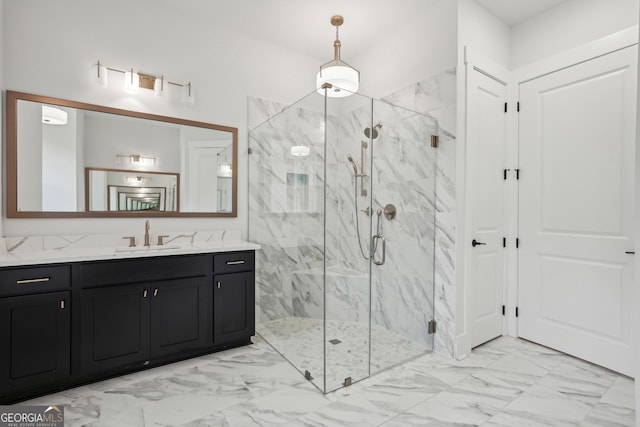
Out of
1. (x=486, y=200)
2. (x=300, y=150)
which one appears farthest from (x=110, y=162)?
(x=486, y=200)

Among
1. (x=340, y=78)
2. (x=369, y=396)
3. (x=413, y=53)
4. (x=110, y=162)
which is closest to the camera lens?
(x=369, y=396)

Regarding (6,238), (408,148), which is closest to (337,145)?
(408,148)

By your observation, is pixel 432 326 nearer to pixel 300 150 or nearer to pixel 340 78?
pixel 300 150

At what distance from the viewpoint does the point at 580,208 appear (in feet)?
8.44

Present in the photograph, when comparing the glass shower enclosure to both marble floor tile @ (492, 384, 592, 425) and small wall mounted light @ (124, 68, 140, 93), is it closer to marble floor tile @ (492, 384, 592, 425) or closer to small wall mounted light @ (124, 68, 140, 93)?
marble floor tile @ (492, 384, 592, 425)

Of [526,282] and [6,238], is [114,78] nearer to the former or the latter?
[6,238]

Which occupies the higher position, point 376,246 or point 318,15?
point 318,15

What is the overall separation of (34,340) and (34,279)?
37 centimetres

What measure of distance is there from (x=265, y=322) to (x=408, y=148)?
214 centimetres

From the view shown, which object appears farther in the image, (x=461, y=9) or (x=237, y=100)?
(x=237, y=100)

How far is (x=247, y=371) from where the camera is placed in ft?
7.84

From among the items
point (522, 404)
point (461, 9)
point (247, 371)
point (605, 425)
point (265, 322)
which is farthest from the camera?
point (265, 322)

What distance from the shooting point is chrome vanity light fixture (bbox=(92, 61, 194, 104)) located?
255 cm

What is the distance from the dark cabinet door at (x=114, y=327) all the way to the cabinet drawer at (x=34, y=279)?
153 mm
